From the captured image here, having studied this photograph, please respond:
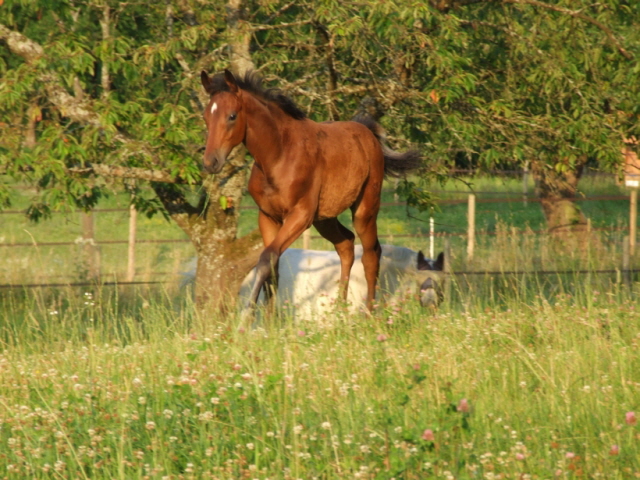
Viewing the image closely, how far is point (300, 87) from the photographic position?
28.4ft

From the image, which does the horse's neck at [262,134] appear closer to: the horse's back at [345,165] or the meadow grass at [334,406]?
the horse's back at [345,165]

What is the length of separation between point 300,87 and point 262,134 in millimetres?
2538

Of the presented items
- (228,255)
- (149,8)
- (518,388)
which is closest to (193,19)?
(149,8)

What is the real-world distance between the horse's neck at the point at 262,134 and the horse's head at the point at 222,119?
3.8 inches

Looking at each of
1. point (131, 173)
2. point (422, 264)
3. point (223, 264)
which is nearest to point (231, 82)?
point (131, 173)

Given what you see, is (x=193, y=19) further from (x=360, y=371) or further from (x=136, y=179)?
(x=360, y=371)

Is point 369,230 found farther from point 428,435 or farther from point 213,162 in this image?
point 428,435

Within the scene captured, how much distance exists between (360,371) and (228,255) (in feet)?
13.4

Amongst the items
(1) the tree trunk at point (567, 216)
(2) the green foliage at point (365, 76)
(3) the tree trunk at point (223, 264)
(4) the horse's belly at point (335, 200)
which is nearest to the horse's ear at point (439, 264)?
(2) the green foliage at point (365, 76)

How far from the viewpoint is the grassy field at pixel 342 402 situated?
12.0ft

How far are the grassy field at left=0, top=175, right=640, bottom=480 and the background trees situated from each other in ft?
6.76

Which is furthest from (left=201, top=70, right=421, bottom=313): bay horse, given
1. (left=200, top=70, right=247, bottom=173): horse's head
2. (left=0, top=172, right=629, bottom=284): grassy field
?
(left=0, top=172, right=629, bottom=284): grassy field

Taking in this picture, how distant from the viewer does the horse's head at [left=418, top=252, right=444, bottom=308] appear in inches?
339

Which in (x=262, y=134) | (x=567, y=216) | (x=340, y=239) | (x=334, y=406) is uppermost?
(x=262, y=134)
